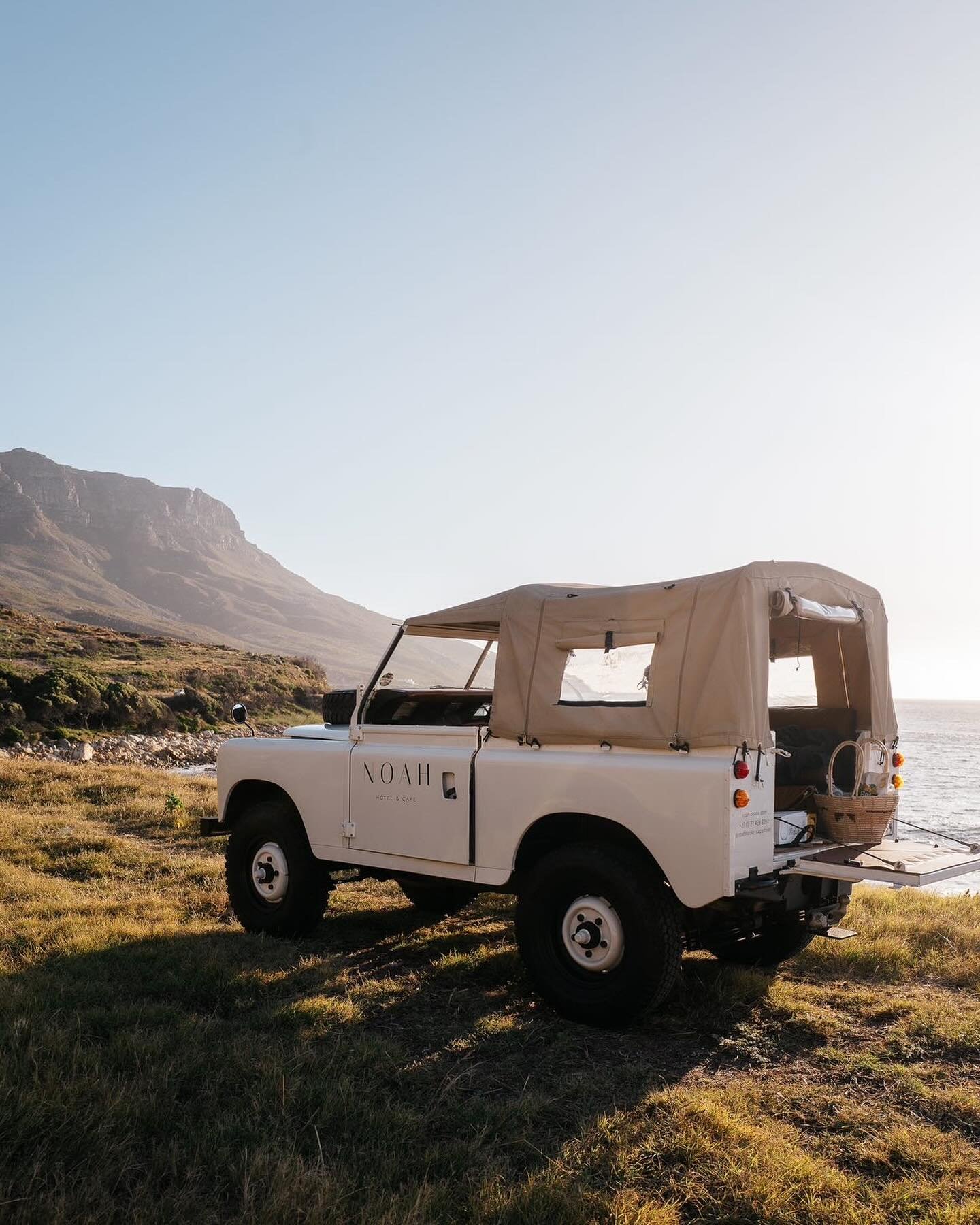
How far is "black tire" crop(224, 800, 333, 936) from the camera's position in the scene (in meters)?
6.82

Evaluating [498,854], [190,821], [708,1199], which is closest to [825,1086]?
[708,1199]

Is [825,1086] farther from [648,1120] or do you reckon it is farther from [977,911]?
[977,911]

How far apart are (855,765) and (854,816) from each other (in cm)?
74

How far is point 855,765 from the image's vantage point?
6.31 meters

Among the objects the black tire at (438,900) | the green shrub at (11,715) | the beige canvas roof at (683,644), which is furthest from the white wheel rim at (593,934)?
the green shrub at (11,715)

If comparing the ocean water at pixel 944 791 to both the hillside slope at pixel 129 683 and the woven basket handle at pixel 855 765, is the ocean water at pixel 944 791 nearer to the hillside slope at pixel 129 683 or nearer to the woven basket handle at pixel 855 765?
the woven basket handle at pixel 855 765

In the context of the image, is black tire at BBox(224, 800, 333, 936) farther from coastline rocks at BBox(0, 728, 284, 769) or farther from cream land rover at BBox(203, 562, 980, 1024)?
coastline rocks at BBox(0, 728, 284, 769)

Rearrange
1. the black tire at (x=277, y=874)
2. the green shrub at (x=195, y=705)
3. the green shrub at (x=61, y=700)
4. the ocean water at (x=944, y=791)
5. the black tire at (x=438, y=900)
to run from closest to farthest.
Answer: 1. the black tire at (x=277, y=874)
2. the black tire at (x=438, y=900)
3. the ocean water at (x=944, y=791)
4. the green shrub at (x=61, y=700)
5. the green shrub at (x=195, y=705)

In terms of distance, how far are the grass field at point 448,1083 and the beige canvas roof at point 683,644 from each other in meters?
1.64

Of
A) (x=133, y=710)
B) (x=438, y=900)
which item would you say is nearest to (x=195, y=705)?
(x=133, y=710)

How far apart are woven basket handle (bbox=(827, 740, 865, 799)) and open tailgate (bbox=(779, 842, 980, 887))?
1.29ft

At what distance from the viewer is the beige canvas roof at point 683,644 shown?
16.3 ft

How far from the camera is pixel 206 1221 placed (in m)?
3.12

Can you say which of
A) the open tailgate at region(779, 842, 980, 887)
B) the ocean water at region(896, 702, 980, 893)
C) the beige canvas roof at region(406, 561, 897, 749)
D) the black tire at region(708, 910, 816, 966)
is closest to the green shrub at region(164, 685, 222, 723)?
the ocean water at region(896, 702, 980, 893)
